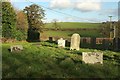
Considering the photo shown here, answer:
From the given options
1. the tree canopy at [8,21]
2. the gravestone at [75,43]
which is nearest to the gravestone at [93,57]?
the gravestone at [75,43]

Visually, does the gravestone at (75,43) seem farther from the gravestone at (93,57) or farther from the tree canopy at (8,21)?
the tree canopy at (8,21)

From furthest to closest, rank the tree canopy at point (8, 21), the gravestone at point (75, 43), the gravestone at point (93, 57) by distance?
the tree canopy at point (8, 21) < the gravestone at point (75, 43) < the gravestone at point (93, 57)

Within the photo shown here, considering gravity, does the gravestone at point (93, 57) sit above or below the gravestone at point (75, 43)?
below

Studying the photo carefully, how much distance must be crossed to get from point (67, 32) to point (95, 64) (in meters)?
74.9

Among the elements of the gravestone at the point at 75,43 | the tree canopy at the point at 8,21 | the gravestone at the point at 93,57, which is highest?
the tree canopy at the point at 8,21

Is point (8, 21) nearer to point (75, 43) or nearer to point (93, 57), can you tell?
point (75, 43)

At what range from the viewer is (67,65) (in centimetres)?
1336

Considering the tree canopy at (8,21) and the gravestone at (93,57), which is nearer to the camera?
the gravestone at (93,57)

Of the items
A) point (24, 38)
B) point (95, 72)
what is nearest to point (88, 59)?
point (95, 72)

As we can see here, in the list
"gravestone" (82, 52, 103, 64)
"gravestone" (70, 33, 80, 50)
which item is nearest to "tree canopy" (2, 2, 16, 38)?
"gravestone" (70, 33, 80, 50)

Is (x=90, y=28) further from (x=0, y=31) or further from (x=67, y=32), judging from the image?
(x=0, y=31)

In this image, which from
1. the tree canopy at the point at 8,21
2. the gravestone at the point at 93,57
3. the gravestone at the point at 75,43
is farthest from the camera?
the tree canopy at the point at 8,21

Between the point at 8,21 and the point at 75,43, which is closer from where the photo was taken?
the point at 75,43

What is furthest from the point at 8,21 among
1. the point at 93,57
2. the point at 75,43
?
the point at 93,57
